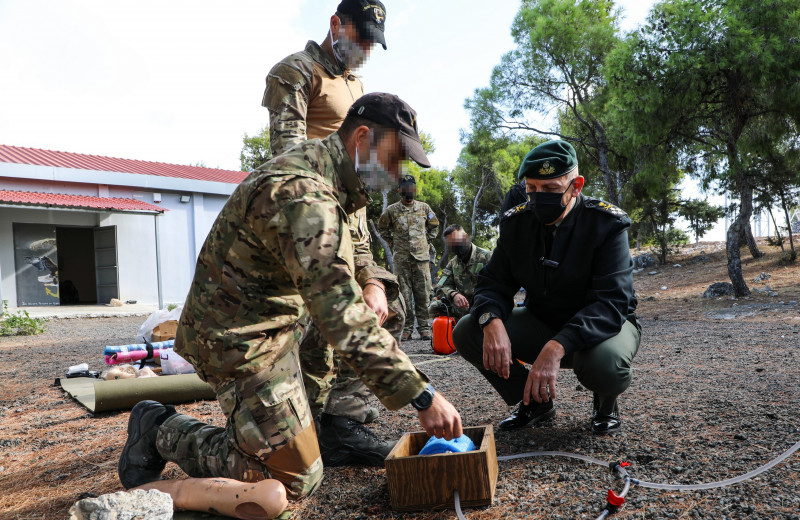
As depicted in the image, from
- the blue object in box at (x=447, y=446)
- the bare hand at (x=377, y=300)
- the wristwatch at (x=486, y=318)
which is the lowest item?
the blue object in box at (x=447, y=446)

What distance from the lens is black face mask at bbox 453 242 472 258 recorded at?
21.3ft

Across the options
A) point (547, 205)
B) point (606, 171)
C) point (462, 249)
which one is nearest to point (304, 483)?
point (547, 205)

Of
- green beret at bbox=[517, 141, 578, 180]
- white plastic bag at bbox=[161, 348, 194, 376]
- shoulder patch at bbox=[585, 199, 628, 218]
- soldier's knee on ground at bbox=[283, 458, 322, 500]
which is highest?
green beret at bbox=[517, 141, 578, 180]

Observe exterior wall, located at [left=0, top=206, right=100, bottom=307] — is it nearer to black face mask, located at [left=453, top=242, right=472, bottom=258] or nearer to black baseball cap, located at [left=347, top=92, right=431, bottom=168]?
black face mask, located at [left=453, top=242, right=472, bottom=258]

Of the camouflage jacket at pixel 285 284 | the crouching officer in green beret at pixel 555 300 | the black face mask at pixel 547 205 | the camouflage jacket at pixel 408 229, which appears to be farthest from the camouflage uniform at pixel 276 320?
the camouflage jacket at pixel 408 229

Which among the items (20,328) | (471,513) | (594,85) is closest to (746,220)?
(594,85)

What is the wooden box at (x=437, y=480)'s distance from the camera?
1996 mm

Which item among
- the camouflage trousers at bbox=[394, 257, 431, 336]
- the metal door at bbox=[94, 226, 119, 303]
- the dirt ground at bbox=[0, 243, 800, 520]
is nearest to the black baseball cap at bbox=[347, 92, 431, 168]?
the dirt ground at bbox=[0, 243, 800, 520]

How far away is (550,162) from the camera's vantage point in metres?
2.71

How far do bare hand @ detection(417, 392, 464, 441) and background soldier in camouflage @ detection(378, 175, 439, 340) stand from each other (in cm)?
613

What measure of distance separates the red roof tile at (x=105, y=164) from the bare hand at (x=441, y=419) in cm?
1738

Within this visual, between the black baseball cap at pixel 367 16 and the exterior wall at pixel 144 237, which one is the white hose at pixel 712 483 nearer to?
the black baseball cap at pixel 367 16

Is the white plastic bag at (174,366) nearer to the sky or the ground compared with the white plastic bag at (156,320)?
nearer to the ground

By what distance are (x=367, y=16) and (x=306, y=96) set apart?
484mm
